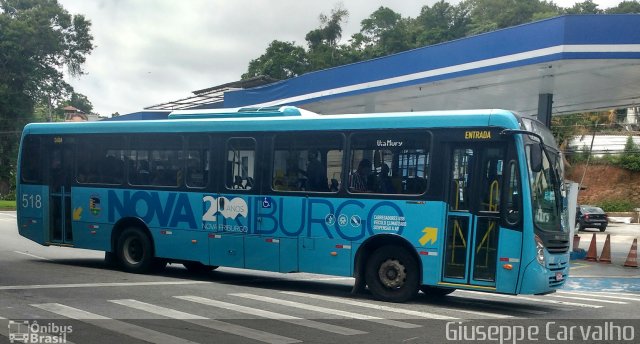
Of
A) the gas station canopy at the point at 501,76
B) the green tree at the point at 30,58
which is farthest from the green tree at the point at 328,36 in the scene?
the gas station canopy at the point at 501,76

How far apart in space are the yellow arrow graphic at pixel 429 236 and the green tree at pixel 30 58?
51011 millimetres

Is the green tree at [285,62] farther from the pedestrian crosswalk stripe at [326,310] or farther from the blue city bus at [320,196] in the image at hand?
the pedestrian crosswalk stripe at [326,310]

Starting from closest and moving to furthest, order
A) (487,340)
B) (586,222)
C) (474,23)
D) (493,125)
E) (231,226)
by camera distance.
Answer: (487,340)
(493,125)
(231,226)
(586,222)
(474,23)

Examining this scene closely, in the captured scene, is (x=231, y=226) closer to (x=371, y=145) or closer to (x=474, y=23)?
(x=371, y=145)

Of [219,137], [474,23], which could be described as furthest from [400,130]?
[474,23]

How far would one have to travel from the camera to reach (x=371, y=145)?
11531mm

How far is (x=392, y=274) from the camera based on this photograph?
36.8 ft

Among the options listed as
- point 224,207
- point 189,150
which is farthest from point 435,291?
point 189,150

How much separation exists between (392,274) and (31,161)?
353 inches

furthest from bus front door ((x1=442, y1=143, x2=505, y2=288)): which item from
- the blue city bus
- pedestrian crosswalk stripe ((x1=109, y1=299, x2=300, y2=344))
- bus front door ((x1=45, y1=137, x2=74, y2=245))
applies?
bus front door ((x1=45, y1=137, x2=74, y2=245))

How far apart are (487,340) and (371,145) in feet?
13.9

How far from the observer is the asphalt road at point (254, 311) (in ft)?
26.9

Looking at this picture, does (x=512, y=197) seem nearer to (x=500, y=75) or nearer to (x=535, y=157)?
(x=535, y=157)

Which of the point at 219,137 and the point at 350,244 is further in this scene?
the point at 219,137
